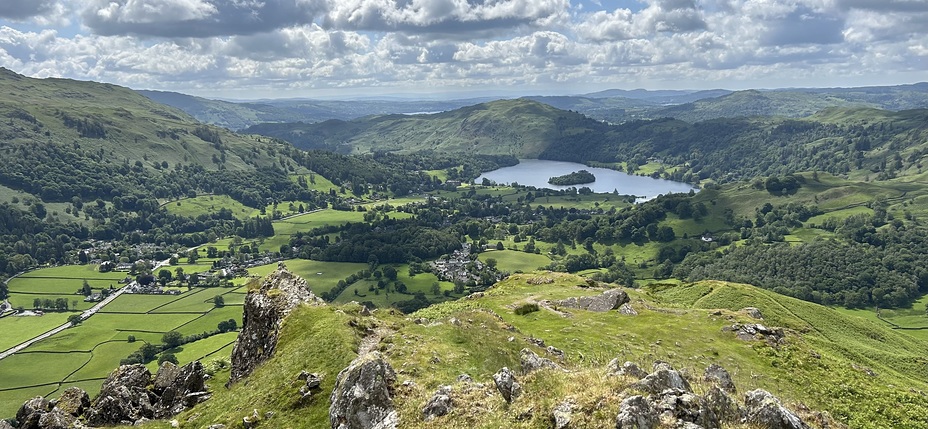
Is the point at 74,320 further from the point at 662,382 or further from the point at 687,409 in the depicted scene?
the point at 687,409

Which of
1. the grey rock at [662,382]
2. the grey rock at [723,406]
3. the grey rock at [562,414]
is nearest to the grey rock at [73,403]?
the grey rock at [562,414]

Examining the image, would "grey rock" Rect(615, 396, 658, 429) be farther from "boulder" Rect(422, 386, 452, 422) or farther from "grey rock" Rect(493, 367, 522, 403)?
"boulder" Rect(422, 386, 452, 422)

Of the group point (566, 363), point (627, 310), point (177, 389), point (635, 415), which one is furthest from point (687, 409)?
point (627, 310)

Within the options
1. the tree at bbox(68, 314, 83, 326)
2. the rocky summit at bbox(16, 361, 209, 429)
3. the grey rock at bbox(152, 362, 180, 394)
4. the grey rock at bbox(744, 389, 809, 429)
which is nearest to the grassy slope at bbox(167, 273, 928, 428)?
the rocky summit at bbox(16, 361, 209, 429)

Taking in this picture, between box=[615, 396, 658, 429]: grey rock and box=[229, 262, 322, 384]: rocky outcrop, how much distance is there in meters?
25.9

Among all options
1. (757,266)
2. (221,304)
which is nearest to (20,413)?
(221,304)

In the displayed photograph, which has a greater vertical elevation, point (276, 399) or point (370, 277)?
point (276, 399)

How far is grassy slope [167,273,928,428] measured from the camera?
20.1 m

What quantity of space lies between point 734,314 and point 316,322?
4838 centimetres

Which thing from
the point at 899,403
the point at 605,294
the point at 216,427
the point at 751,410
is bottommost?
the point at 605,294

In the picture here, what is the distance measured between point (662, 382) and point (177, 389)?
3068cm

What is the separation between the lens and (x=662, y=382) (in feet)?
64.5

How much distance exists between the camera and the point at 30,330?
149875 mm

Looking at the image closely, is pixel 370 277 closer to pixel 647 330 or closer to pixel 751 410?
pixel 647 330
